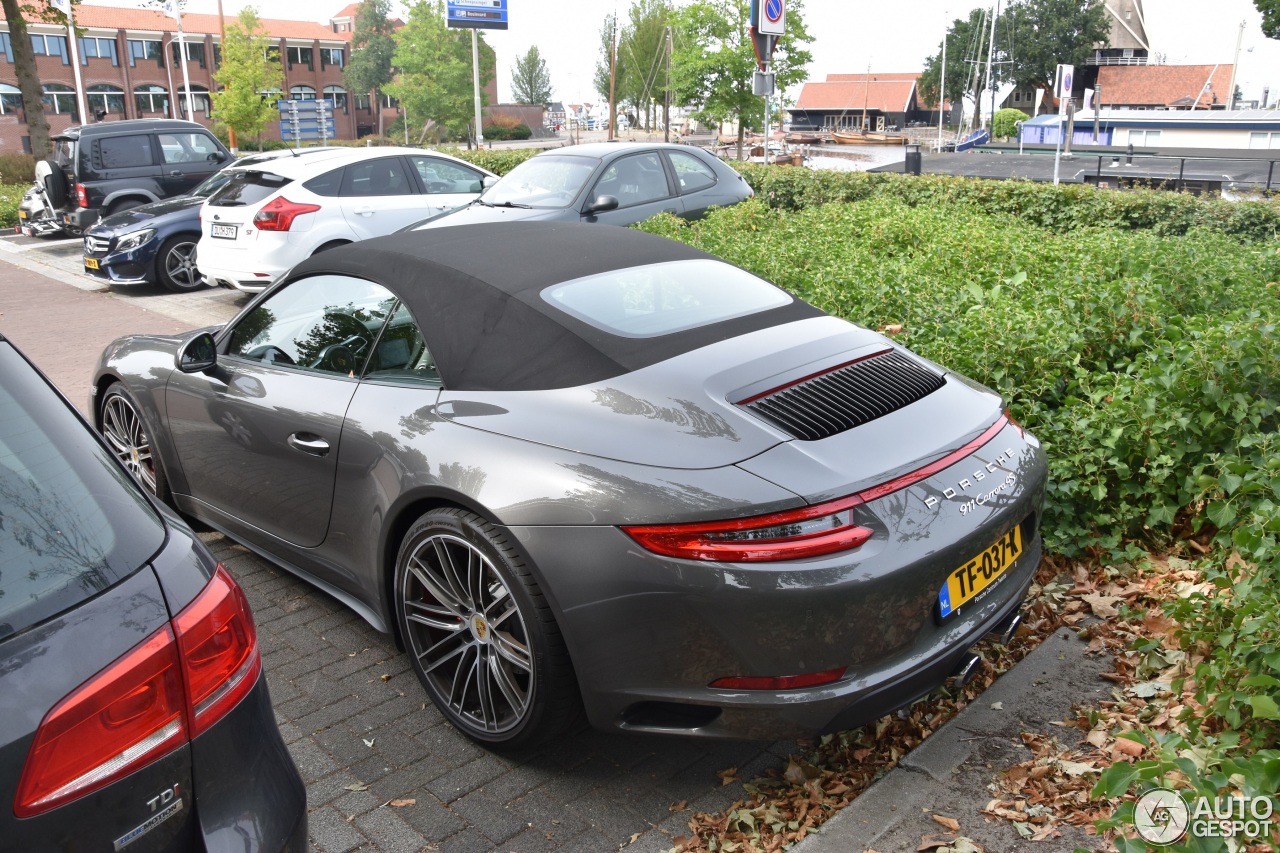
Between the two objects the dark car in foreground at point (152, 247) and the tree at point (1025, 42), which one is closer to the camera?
the dark car in foreground at point (152, 247)

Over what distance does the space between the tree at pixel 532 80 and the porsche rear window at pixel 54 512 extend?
10590 centimetres

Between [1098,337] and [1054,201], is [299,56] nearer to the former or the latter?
[1054,201]

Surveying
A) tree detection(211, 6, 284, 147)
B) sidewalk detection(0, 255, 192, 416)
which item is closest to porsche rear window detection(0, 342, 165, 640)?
sidewalk detection(0, 255, 192, 416)

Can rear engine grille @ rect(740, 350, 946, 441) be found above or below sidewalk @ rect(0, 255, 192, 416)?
above

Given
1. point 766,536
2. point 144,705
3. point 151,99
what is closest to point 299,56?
point 151,99

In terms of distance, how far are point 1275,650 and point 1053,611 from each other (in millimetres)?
1278

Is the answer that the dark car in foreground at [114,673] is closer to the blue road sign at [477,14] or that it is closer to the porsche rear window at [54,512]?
the porsche rear window at [54,512]

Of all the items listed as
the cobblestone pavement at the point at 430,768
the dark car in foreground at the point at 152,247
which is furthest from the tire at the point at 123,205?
the cobblestone pavement at the point at 430,768

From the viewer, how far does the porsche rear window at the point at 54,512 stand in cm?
178

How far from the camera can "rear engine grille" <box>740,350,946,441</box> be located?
3008 mm

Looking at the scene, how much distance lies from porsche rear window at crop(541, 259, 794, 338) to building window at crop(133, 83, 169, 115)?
84.7m

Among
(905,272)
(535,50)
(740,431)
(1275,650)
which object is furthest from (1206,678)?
(535,50)

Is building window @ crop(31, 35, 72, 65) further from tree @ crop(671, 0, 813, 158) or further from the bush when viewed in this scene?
the bush

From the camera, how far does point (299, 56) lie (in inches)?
3583
